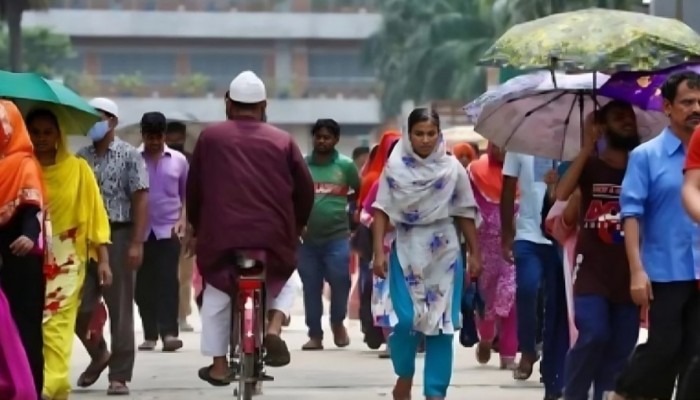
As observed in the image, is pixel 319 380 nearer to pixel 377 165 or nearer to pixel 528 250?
pixel 528 250

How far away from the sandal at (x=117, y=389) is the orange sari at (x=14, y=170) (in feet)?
9.32

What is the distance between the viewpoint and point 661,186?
27.5ft

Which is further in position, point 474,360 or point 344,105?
point 344,105

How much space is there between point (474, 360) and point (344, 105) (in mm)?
83425

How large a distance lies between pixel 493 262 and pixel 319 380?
160 cm

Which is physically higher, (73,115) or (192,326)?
(73,115)

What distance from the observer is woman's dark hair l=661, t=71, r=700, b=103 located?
27.2 feet

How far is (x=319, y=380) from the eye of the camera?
12695 millimetres

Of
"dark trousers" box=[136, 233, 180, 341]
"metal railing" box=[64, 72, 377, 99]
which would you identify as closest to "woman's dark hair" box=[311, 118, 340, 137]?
"dark trousers" box=[136, 233, 180, 341]

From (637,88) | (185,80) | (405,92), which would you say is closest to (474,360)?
(637,88)

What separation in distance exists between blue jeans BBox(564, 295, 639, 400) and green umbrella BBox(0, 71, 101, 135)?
2768 mm

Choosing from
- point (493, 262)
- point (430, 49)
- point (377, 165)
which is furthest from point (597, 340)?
point (430, 49)

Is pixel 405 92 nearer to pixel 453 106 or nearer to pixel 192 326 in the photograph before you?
pixel 453 106

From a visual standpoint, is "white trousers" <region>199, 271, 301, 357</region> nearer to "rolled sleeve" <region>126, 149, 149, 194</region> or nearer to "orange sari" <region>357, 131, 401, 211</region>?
"rolled sleeve" <region>126, 149, 149, 194</region>
